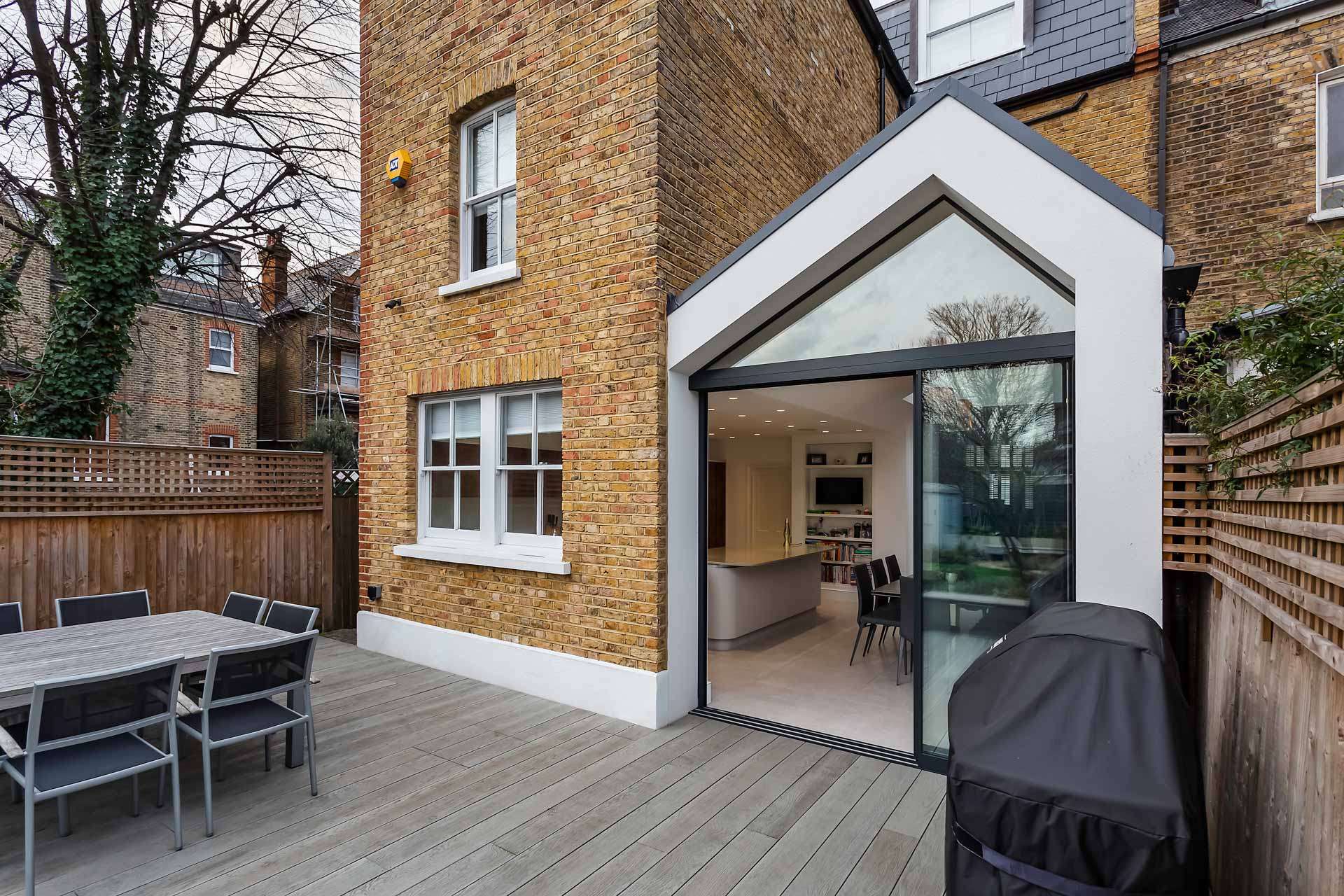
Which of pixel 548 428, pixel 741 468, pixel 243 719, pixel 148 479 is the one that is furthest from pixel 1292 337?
pixel 741 468

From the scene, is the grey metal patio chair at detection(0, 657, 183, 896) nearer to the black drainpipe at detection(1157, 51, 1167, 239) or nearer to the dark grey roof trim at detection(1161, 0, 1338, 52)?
the black drainpipe at detection(1157, 51, 1167, 239)

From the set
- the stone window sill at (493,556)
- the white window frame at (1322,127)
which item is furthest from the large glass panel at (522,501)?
the white window frame at (1322,127)

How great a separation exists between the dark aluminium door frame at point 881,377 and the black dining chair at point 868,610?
6.51 ft

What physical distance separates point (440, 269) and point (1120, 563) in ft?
19.2

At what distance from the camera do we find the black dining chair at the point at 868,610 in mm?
6535

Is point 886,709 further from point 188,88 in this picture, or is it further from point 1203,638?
point 188,88

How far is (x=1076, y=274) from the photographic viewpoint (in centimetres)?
355

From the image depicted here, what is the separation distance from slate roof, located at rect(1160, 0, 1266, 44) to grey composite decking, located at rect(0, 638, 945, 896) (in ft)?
28.6

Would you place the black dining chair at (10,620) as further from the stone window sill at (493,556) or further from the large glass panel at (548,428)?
the large glass panel at (548,428)

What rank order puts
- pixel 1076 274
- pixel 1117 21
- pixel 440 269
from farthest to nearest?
pixel 1117 21, pixel 440 269, pixel 1076 274

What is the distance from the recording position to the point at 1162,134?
25.0 ft

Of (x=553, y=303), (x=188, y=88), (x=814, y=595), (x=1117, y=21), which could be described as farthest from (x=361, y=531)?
(x=1117, y=21)

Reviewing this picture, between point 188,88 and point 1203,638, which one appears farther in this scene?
point 188,88

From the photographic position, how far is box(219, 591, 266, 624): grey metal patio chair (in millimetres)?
4934
